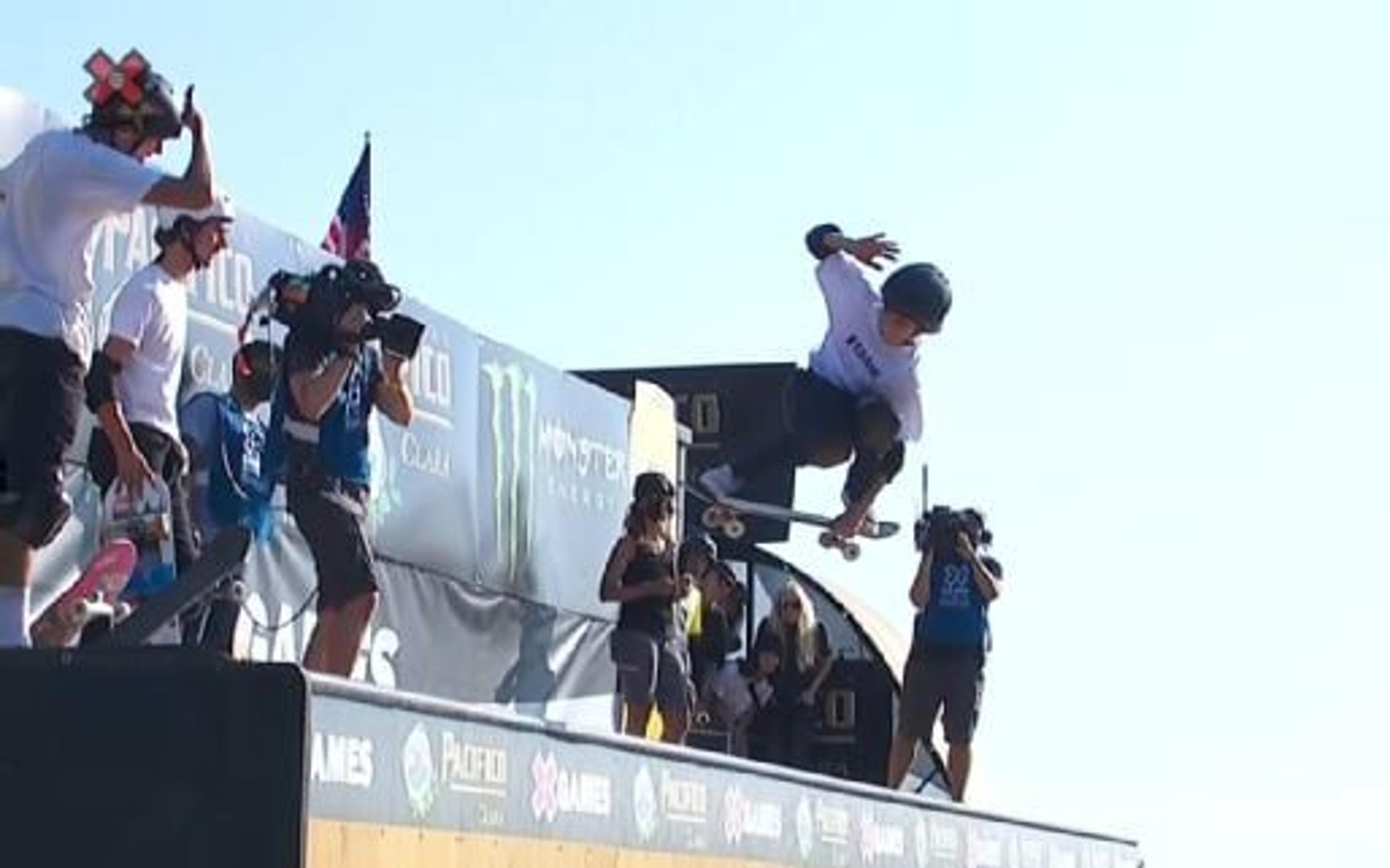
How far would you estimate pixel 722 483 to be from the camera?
12.5 m

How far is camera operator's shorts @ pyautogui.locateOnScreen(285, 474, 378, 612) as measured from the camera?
7422mm

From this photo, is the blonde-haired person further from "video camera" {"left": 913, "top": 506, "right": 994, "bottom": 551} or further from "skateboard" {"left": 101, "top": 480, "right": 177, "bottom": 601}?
"skateboard" {"left": 101, "top": 480, "right": 177, "bottom": 601}

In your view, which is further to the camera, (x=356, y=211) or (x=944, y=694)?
(x=356, y=211)

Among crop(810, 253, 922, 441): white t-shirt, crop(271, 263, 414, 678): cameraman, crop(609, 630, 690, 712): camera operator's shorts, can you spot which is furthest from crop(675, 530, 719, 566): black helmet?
crop(271, 263, 414, 678): cameraman

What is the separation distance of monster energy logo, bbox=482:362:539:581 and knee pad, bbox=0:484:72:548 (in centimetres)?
660

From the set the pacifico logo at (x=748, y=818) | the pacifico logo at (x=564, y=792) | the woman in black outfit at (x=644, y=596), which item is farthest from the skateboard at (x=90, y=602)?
the woman in black outfit at (x=644, y=596)

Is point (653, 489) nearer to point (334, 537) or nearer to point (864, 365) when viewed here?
point (864, 365)

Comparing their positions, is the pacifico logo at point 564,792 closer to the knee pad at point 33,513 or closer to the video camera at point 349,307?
the knee pad at point 33,513

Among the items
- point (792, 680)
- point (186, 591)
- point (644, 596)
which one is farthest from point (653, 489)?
point (186, 591)

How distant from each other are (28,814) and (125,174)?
2095mm

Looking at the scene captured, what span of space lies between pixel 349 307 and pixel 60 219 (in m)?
1.36

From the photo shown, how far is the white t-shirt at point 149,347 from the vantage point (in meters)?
7.36

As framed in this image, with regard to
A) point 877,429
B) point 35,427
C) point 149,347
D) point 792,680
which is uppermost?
point 877,429

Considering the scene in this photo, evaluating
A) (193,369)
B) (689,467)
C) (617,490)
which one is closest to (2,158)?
(193,369)
